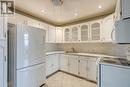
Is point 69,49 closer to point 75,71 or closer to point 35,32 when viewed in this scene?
point 75,71

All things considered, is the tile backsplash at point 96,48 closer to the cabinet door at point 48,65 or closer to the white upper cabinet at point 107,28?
the white upper cabinet at point 107,28

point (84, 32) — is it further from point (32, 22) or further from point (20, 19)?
point (20, 19)

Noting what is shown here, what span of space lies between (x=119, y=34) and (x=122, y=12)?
0.36 m

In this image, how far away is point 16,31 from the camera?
87.8 inches

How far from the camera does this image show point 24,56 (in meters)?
2.39

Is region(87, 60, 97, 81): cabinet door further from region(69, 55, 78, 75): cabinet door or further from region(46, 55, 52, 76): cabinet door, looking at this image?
region(46, 55, 52, 76): cabinet door

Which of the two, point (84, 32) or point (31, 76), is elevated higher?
point (84, 32)

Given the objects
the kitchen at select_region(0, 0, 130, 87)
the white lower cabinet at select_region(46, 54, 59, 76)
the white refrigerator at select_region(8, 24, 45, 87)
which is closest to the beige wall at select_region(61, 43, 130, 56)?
the kitchen at select_region(0, 0, 130, 87)

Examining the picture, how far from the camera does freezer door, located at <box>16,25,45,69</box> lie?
90.2 inches

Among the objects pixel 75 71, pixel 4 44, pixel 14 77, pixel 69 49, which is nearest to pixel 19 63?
pixel 14 77

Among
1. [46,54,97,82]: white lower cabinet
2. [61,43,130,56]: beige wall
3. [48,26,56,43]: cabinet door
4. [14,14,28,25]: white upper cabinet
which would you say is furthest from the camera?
[48,26,56,43]: cabinet door

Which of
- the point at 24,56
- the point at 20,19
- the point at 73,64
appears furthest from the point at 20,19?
the point at 73,64

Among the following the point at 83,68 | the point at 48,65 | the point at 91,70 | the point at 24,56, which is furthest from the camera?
the point at 48,65

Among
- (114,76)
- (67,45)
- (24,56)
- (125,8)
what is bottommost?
(114,76)
